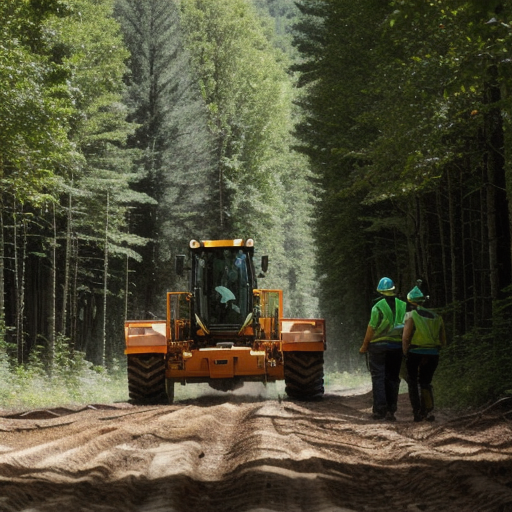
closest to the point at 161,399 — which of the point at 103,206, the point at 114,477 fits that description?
the point at 114,477

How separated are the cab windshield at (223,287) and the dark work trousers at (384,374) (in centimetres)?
625

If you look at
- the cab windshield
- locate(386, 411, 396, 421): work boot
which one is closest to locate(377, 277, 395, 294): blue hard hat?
locate(386, 411, 396, 421): work boot

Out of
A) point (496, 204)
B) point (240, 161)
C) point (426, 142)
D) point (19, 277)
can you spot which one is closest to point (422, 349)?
point (426, 142)

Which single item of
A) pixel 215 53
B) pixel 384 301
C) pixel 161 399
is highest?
pixel 215 53

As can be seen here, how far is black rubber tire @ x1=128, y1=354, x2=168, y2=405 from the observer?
18.6 metres

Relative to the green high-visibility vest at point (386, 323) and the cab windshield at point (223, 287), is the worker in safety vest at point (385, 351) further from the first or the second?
the cab windshield at point (223, 287)

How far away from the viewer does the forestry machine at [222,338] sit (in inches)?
730

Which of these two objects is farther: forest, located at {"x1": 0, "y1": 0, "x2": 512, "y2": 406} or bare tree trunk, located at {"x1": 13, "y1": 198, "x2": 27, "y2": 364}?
bare tree trunk, located at {"x1": 13, "y1": 198, "x2": 27, "y2": 364}

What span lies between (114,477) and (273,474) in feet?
3.97

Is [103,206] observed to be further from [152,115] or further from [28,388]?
[28,388]

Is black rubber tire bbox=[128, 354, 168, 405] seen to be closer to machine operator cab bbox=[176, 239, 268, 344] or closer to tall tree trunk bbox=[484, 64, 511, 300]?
machine operator cab bbox=[176, 239, 268, 344]

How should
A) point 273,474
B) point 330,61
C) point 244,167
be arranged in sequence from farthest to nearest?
point 244,167, point 330,61, point 273,474

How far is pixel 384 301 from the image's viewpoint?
1370 cm

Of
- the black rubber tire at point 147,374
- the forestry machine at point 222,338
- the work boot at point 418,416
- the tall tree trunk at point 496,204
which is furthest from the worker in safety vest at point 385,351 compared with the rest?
the black rubber tire at point 147,374
